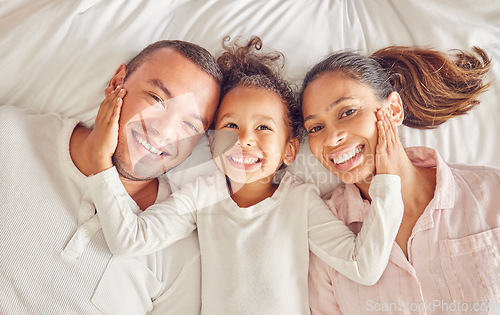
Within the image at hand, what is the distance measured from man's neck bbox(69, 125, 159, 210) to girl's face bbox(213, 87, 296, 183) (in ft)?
0.83

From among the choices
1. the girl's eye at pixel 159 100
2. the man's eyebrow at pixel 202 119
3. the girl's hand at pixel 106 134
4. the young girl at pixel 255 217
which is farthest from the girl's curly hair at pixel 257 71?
the girl's hand at pixel 106 134

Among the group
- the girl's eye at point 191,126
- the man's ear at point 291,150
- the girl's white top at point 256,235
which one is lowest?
the girl's white top at point 256,235

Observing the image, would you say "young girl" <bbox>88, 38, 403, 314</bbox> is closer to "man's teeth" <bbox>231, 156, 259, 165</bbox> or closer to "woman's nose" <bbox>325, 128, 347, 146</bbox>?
"man's teeth" <bbox>231, 156, 259, 165</bbox>

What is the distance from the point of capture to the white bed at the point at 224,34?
135cm

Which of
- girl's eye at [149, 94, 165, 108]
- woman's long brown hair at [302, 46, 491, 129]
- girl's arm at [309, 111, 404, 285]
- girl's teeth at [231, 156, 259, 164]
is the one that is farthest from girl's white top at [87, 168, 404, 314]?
woman's long brown hair at [302, 46, 491, 129]

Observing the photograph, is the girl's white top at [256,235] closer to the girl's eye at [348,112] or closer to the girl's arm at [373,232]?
the girl's arm at [373,232]

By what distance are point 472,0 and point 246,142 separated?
0.94 meters

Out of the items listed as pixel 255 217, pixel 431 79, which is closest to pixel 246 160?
pixel 255 217

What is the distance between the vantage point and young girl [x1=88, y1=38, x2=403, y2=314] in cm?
112

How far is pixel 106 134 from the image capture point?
3.81 feet

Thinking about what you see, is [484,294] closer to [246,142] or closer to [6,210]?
[246,142]

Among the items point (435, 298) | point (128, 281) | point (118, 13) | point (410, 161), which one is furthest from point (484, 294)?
point (118, 13)

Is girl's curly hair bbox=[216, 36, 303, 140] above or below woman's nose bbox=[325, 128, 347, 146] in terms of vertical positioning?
above

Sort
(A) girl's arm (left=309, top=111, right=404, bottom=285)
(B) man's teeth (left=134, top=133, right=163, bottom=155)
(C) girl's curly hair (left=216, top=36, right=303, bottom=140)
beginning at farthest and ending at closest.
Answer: (C) girl's curly hair (left=216, top=36, right=303, bottom=140) → (B) man's teeth (left=134, top=133, right=163, bottom=155) → (A) girl's arm (left=309, top=111, right=404, bottom=285)
